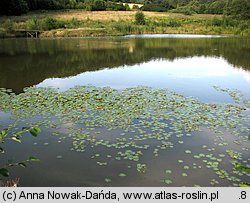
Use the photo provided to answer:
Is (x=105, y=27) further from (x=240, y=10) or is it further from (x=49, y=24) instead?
(x=240, y=10)

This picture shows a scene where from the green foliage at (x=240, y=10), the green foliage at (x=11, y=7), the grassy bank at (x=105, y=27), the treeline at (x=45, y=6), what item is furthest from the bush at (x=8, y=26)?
the green foliage at (x=240, y=10)

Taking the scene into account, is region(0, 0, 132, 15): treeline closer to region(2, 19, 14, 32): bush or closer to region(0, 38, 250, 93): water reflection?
region(2, 19, 14, 32): bush

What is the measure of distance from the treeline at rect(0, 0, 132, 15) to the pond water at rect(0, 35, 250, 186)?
162ft

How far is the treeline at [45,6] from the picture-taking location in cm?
6084

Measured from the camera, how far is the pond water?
6.28 m

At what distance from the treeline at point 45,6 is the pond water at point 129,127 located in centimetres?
4938

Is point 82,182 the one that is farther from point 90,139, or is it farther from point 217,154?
point 217,154

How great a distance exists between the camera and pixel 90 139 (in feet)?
25.9

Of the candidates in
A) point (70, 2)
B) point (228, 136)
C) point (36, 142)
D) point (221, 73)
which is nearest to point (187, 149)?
point (228, 136)

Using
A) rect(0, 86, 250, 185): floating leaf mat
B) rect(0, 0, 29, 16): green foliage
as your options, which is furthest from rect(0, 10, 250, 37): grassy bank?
rect(0, 86, 250, 185): floating leaf mat

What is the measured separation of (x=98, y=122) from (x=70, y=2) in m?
78.3

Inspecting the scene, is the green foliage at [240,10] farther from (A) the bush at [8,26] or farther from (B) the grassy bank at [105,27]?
(A) the bush at [8,26]

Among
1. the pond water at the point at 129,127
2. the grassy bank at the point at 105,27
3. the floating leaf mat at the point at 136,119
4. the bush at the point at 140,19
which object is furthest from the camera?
the bush at the point at 140,19
